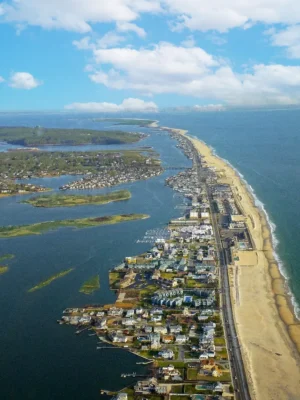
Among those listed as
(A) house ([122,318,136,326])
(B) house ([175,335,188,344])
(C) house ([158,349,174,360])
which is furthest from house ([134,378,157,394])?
(A) house ([122,318,136,326])

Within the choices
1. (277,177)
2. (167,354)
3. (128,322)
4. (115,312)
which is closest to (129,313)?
(115,312)

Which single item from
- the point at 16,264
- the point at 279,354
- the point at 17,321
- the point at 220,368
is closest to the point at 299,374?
the point at 279,354

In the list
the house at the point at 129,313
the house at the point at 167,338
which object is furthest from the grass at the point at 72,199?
the house at the point at 167,338

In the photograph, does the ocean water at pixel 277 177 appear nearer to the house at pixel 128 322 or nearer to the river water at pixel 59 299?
the house at pixel 128 322

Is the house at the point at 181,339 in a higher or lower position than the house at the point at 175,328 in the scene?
lower

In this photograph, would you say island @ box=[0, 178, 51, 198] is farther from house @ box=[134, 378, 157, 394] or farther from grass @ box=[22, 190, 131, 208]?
house @ box=[134, 378, 157, 394]

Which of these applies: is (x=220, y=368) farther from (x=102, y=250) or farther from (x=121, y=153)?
(x=121, y=153)

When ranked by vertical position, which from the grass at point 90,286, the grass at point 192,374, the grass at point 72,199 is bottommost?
the grass at point 192,374
